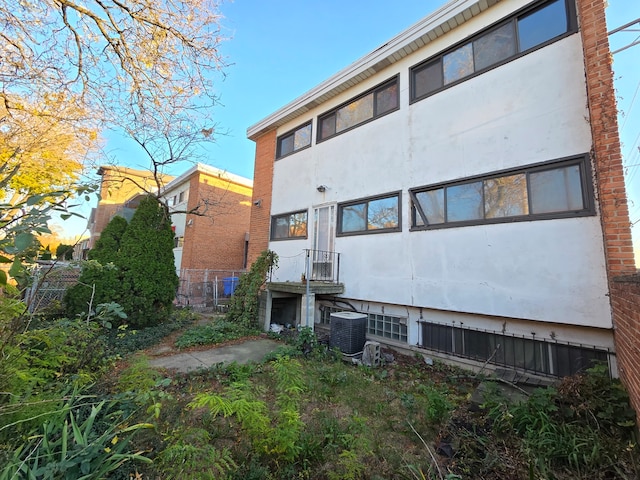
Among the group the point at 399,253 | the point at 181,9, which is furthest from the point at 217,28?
the point at 399,253

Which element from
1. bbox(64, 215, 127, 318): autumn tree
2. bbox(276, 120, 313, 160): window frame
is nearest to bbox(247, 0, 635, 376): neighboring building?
bbox(276, 120, 313, 160): window frame

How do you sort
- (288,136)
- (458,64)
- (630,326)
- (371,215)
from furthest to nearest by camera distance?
(288,136), (371,215), (458,64), (630,326)

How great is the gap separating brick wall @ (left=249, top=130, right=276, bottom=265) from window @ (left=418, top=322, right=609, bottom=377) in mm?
6121

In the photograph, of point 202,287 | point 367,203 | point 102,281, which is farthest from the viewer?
point 202,287

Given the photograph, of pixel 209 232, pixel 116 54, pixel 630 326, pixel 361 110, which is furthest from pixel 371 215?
pixel 209 232

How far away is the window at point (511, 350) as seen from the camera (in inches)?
167

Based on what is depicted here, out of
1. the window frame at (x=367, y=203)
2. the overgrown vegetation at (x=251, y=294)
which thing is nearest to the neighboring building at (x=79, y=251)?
the overgrown vegetation at (x=251, y=294)

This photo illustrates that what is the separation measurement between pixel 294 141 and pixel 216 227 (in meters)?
8.27

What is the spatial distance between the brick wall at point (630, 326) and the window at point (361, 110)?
18.1ft

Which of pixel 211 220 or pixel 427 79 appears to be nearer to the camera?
pixel 427 79

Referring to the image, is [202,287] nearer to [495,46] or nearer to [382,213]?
[382,213]

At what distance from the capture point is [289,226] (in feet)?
30.6

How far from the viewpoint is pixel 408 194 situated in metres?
6.33

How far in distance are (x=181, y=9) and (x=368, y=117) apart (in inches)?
180
